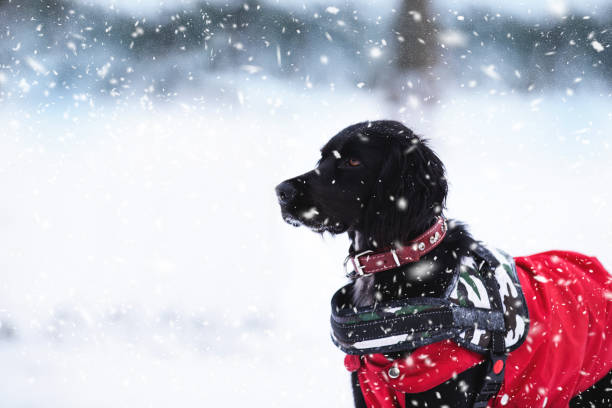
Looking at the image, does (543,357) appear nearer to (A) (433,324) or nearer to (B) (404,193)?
(A) (433,324)

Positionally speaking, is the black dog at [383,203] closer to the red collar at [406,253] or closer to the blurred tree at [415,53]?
the red collar at [406,253]

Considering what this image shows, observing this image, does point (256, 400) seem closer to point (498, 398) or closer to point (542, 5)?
point (498, 398)

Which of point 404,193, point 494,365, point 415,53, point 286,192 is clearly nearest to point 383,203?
point 404,193

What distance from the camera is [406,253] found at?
1137mm

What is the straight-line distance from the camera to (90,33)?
2.95 meters

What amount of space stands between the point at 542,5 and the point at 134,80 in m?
2.87

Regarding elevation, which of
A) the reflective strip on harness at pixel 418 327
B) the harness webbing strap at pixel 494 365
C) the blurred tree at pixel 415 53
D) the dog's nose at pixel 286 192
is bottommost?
the harness webbing strap at pixel 494 365

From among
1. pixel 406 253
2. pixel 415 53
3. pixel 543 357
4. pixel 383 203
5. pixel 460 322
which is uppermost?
pixel 415 53

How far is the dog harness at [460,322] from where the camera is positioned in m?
1.01

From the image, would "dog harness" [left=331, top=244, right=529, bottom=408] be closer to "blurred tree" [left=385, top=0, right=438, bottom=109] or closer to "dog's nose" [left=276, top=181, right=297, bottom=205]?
"dog's nose" [left=276, top=181, right=297, bottom=205]

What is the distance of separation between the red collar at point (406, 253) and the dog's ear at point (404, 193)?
33mm

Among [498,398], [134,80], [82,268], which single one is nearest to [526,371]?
[498,398]

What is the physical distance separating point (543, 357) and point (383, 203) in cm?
57

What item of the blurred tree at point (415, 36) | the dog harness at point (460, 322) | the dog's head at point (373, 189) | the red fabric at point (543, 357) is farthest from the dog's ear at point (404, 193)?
the blurred tree at point (415, 36)
